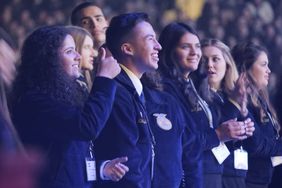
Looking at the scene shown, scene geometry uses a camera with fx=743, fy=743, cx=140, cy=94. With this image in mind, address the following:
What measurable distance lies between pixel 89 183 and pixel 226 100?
1580 millimetres

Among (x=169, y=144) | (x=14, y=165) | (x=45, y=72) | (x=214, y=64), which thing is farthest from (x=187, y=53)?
(x=14, y=165)

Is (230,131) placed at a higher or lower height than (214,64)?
lower

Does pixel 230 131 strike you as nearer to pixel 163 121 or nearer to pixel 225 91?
pixel 225 91

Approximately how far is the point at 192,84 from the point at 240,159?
2.03 feet

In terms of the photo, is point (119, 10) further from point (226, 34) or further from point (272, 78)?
point (272, 78)

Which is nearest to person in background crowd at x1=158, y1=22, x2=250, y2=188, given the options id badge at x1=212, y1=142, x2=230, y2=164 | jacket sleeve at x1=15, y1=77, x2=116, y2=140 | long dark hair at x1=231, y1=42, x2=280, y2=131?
id badge at x1=212, y1=142, x2=230, y2=164

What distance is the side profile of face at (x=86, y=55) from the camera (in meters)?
3.87

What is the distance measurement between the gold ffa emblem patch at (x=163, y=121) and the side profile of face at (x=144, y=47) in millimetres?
237

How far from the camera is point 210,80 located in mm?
4680

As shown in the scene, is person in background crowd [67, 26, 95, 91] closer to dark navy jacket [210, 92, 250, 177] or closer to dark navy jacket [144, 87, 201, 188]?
dark navy jacket [144, 87, 201, 188]

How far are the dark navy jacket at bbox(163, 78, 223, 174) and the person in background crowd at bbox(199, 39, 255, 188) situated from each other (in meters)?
0.25

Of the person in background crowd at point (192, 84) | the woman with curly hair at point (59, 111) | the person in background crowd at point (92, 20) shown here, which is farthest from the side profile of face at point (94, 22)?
the woman with curly hair at point (59, 111)

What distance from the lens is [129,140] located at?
347 centimetres

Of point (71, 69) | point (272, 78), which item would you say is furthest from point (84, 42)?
point (272, 78)
